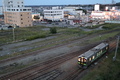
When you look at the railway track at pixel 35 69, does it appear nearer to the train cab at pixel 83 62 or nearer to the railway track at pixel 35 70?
the railway track at pixel 35 70

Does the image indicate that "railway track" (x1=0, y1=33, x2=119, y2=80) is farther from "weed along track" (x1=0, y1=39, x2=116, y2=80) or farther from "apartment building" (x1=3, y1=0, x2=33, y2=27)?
"apartment building" (x1=3, y1=0, x2=33, y2=27)

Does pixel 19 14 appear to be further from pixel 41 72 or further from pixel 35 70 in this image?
pixel 41 72

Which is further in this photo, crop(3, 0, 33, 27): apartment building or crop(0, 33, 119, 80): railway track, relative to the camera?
crop(3, 0, 33, 27): apartment building

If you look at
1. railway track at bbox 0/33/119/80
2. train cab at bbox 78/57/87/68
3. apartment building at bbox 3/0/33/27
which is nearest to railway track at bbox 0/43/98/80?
railway track at bbox 0/33/119/80

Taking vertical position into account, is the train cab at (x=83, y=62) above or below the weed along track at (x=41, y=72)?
above

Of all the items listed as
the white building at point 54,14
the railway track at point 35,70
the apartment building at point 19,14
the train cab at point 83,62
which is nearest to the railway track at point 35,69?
the railway track at point 35,70

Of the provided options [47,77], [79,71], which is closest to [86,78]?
[79,71]

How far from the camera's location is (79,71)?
47.6ft

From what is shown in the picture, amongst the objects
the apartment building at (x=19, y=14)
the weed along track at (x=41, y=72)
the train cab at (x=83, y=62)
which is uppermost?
the apartment building at (x=19, y=14)

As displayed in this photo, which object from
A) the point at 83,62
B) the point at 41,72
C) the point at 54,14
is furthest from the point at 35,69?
the point at 54,14

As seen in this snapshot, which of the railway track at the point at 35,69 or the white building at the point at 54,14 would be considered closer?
the railway track at the point at 35,69

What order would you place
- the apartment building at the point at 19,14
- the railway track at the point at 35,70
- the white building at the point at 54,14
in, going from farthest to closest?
the white building at the point at 54,14, the apartment building at the point at 19,14, the railway track at the point at 35,70

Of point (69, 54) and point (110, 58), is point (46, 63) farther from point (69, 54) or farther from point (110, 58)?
point (110, 58)

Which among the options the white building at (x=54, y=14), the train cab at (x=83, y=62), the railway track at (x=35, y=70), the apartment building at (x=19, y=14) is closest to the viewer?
the railway track at (x=35, y=70)
